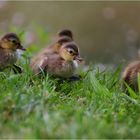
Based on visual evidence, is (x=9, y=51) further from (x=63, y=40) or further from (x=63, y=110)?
(x=63, y=110)

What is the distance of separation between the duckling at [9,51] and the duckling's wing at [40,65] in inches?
6.3

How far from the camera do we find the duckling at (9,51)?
247 inches

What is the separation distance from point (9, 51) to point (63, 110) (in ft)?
6.19

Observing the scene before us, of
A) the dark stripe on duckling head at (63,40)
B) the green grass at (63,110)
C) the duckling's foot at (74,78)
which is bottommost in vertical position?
the green grass at (63,110)

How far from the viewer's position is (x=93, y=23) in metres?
12.9

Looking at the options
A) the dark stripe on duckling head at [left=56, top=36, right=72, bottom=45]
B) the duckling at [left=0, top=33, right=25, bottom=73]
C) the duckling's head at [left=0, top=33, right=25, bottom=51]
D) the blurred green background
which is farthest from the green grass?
the blurred green background

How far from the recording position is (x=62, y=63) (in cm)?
624

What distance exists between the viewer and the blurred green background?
12.1 m

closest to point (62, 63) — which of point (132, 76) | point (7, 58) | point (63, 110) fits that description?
point (7, 58)

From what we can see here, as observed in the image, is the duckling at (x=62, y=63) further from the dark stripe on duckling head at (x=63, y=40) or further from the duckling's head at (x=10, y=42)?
the dark stripe on duckling head at (x=63, y=40)

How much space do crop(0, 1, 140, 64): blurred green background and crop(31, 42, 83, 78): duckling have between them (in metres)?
5.07

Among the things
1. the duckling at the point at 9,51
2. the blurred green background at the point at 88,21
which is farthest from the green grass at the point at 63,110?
the blurred green background at the point at 88,21

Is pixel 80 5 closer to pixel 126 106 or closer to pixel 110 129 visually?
pixel 126 106

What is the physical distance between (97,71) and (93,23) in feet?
21.2
